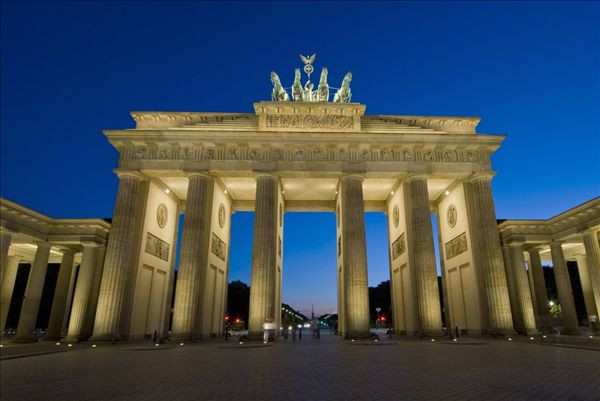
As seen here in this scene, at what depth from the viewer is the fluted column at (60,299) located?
99.1ft

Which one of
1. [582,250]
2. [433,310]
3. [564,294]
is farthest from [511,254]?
[582,250]

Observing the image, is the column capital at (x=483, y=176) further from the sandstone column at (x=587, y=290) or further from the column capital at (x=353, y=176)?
the sandstone column at (x=587, y=290)

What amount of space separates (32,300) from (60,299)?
7.54ft

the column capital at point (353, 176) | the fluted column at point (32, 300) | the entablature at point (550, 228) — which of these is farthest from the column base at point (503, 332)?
the fluted column at point (32, 300)

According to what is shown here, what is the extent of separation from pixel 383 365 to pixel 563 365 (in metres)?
5.45

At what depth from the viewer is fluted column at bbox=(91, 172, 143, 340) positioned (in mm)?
25094

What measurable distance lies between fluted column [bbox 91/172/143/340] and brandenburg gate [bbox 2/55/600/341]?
0.08 meters

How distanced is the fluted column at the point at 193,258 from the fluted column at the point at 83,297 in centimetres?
706

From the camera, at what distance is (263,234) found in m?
27.6

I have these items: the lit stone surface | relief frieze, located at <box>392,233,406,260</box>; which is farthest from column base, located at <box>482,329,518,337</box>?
relief frieze, located at <box>392,233,406,260</box>

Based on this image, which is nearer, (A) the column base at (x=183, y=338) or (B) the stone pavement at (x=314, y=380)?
(B) the stone pavement at (x=314, y=380)

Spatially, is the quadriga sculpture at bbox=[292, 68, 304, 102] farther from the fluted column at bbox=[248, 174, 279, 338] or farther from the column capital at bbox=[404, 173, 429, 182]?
the column capital at bbox=[404, 173, 429, 182]

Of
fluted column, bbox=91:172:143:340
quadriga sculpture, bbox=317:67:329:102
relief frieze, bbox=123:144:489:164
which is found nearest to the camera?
fluted column, bbox=91:172:143:340

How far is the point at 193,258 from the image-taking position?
88.6ft
